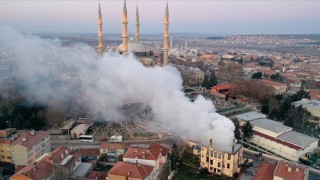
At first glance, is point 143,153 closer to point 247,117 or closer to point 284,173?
point 284,173

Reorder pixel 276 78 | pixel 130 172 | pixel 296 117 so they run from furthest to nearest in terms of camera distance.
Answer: pixel 276 78, pixel 296 117, pixel 130 172

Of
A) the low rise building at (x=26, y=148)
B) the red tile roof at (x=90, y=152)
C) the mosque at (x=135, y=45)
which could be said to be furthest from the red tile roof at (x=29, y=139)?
the mosque at (x=135, y=45)

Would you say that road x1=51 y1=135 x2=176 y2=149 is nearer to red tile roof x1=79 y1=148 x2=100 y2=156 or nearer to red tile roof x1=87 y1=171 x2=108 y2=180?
red tile roof x1=79 y1=148 x2=100 y2=156

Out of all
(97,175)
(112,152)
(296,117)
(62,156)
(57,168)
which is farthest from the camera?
(296,117)

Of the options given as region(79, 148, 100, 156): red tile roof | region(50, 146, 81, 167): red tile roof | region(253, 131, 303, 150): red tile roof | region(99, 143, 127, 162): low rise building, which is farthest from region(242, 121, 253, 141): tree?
region(50, 146, 81, 167): red tile roof

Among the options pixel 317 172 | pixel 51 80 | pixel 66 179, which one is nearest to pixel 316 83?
pixel 317 172

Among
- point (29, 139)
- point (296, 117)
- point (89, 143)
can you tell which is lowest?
point (89, 143)

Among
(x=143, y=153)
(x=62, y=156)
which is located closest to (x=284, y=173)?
(x=143, y=153)

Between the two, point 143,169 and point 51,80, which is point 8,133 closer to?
point 51,80
